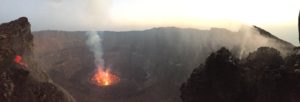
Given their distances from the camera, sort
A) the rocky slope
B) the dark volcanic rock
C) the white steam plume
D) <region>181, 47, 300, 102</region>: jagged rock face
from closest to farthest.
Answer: <region>181, 47, 300, 102</region>: jagged rock face < the dark volcanic rock < the rocky slope < the white steam plume

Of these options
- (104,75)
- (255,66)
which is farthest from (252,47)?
(104,75)

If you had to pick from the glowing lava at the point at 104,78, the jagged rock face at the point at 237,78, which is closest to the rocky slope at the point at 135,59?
the glowing lava at the point at 104,78

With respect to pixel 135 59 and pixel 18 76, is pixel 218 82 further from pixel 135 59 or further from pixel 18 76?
pixel 135 59

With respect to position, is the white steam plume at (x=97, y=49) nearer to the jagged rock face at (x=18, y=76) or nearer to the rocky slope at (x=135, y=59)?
the rocky slope at (x=135, y=59)

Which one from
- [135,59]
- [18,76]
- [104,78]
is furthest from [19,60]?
[135,59]

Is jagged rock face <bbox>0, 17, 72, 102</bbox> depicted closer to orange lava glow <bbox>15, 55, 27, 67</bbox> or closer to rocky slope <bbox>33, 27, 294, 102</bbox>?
orange lava glow <bbox>15, 55, 27, 67</bbox>

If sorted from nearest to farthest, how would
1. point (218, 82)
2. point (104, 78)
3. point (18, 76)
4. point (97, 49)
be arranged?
1. point (218, 82)
2. point (18, 76)
3. point (104, 78)
4. point (97, 49)

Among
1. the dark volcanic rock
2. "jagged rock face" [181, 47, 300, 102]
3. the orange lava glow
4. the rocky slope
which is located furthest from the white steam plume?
the dark volcanic rock
